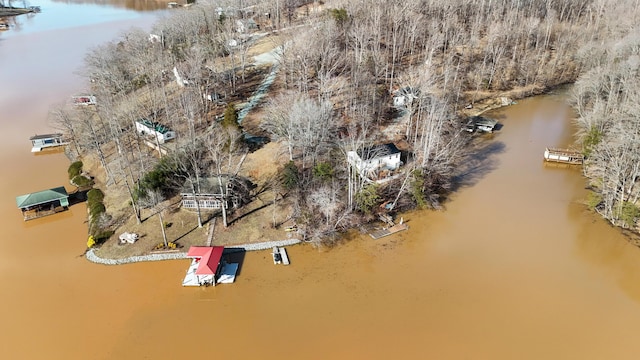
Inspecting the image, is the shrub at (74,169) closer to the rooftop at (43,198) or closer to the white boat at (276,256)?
the rooftop at (43,198)

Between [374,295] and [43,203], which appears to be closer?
[374,295]

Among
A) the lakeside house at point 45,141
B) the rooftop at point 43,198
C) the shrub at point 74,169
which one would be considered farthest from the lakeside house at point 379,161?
the lakeside house at point 45,141

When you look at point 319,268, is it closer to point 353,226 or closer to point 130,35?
point 353,226

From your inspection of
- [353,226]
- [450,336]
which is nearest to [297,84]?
[353,226]

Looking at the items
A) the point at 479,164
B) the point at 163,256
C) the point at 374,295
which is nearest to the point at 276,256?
the point at 374,295

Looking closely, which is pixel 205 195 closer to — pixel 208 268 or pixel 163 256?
pixel 163 256

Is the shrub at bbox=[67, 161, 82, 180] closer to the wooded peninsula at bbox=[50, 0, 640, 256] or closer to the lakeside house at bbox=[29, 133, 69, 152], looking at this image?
the wooded peninsula at bbox=[50, 0, 640, 256]
